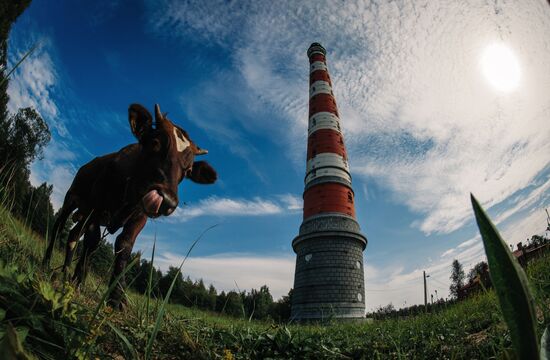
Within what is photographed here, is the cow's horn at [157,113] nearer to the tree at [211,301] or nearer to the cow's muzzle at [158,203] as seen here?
the cow's muzzle at [158,203]

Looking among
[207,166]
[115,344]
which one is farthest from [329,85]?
[115,344]

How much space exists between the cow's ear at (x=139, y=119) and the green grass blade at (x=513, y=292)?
13.5 ft

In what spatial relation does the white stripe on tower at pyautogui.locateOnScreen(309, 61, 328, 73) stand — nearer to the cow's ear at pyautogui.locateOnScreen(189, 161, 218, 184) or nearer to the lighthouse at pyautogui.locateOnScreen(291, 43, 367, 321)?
the lighthouse at pyautogui.locateOnScreen(291, 43, 367, 321)

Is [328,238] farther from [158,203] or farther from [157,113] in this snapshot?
[158,203]

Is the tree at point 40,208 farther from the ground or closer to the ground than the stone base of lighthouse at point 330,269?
closer to the ground

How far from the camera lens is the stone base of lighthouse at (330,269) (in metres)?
16.3

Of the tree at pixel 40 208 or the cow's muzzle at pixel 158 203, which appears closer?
the tree at pixel 40 208

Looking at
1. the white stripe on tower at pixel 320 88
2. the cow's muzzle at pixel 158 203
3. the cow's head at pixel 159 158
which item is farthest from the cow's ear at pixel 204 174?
the white stripe on tower at pixel 320 88

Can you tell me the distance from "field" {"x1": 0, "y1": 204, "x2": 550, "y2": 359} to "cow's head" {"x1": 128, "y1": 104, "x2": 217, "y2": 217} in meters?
0.94

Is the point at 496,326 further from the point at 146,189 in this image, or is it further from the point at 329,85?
the point at 329,85

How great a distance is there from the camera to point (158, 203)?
331 cm

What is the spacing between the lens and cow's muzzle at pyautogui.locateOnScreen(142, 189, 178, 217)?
322 centimetres

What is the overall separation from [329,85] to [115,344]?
2380cm

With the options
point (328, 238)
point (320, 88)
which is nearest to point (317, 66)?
point (320, 88)
